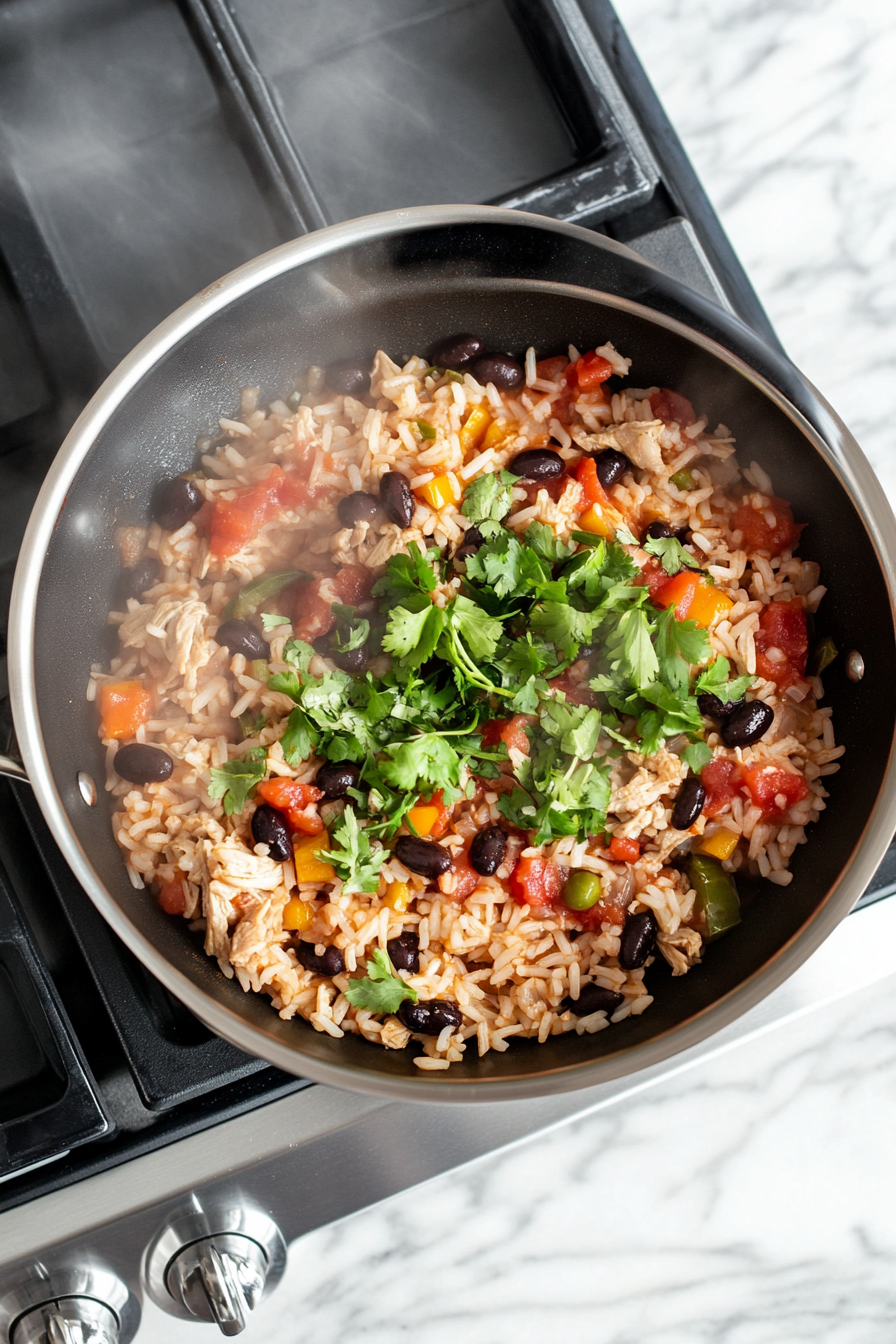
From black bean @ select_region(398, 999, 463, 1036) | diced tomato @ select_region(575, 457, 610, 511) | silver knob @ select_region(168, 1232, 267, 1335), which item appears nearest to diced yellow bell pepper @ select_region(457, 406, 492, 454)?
diced tomato @ select_region(575, 457, 610, 511)

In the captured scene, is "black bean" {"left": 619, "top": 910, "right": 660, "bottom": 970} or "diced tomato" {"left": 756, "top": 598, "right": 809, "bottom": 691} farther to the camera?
"diced tomato" {"left": 756, "top": 598, "right": 809, "bottom": 691}

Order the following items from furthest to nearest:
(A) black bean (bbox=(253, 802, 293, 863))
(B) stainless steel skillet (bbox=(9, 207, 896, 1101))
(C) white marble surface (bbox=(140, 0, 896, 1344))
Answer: (C) white marble surface (bbox=(140, 0, 896, 1344)), (A) black bean (bbox=(253, 802, 293, 863)), (B) stainless steel skillet (bbox=(9, 207, 896, 1101))

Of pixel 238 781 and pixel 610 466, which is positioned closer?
pixel 238 781

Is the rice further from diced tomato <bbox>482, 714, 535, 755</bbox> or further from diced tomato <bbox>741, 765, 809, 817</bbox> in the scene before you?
diced tomato <bbox>482, 714, 535, 755</bbox>

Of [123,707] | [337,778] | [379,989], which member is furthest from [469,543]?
[379,989]

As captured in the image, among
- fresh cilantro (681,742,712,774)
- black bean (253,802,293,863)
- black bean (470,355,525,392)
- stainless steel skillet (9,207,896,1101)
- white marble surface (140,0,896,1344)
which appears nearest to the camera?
stainless steel skillet (9,207,896,1101)

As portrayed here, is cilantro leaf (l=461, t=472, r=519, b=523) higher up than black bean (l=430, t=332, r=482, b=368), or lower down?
lower down

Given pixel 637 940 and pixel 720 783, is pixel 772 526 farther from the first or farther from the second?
pixel 637 940
